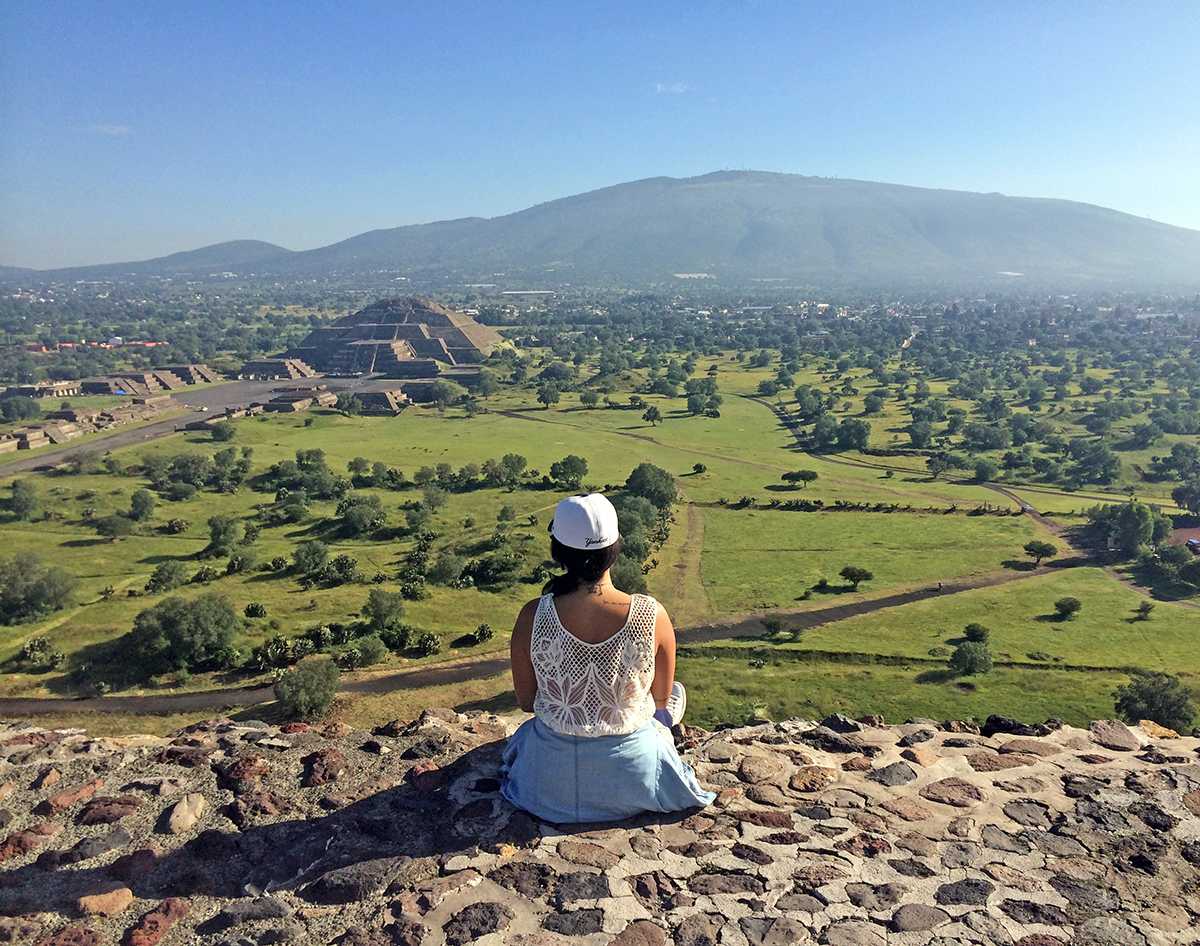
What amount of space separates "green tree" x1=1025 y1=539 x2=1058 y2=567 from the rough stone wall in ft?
102

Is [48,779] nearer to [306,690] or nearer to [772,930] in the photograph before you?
[772,930]

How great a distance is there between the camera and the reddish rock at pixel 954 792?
690 cm

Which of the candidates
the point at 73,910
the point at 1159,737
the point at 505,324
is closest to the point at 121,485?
the point at 73,910

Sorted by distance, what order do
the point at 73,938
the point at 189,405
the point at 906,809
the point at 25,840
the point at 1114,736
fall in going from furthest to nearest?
1. the point at 189,405
2. the point at 1114,736
3. the point at 906,809
4. the point at 25,840
5. the point at 73,938

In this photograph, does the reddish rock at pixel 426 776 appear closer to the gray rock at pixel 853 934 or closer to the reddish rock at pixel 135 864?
the reddish rock at pixel 135 864

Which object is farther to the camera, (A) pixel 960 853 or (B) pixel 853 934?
(A) pixel 960 853

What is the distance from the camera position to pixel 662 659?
5668mm

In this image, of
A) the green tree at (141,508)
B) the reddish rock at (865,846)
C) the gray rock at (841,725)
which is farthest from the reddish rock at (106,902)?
the green tree at (141,508)

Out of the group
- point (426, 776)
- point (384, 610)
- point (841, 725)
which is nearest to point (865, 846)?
point (841, 725)

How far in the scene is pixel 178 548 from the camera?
35.3 meters

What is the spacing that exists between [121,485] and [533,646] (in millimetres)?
49150

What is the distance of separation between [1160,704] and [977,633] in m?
6.68

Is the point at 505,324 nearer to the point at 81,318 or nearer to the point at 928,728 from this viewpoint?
the point at 81,318

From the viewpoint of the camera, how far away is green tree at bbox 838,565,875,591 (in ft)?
107
